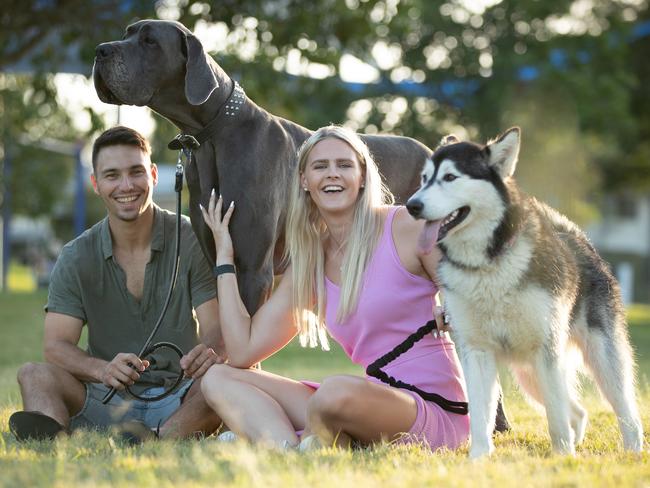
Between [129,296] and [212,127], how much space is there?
1001 millimetres

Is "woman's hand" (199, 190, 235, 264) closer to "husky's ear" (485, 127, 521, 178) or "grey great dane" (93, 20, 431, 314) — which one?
"grey great dane" (93, 20, 431, 314)

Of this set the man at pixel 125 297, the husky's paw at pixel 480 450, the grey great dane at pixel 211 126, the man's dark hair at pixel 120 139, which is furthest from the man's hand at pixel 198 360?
the husky's paw at pixel 480 450

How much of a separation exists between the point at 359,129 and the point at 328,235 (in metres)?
17.5

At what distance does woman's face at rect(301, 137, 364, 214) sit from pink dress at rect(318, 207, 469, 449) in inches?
10.3

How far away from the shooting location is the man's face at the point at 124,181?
492 cm

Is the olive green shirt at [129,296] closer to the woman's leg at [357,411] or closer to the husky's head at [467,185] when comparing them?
the woman's leg at [357,411]

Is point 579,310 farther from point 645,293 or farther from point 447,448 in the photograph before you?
point 645,293

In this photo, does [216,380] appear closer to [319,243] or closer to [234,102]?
[319,243]

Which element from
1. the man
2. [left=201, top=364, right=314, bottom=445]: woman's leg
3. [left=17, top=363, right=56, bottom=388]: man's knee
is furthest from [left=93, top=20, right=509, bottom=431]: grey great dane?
[left=17, top=363, right=56, bottom=388]: man's knee

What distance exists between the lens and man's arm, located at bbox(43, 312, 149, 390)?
442cm

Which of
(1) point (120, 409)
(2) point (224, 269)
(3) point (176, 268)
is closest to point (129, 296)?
(3) point (176, 268)

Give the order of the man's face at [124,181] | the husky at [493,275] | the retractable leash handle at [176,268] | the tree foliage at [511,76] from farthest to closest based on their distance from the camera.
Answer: the tree foliage at [511,76] < the man's face at [124,181] < the retractable leash handle at [176,268] < the husky at [493,275]

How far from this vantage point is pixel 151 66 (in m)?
4.69

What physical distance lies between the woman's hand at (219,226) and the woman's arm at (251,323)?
0.01 m
